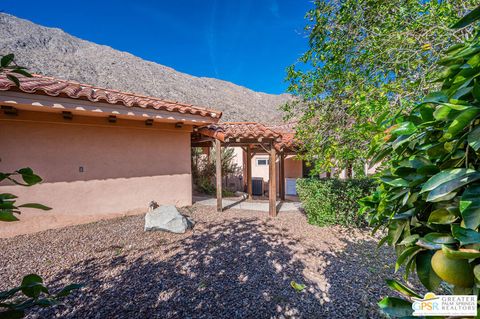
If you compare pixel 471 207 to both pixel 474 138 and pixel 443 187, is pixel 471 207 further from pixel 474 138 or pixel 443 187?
pixel 474 138

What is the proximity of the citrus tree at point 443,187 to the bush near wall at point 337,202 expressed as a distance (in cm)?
550

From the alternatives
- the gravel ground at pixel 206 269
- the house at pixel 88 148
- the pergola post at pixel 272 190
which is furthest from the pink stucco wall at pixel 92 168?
the pergola post at pixel 272 190

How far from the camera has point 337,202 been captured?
6102mm

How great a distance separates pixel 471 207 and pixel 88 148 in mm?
7962

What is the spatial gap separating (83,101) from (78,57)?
38.3 m

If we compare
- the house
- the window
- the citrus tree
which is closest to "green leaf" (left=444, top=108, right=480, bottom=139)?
the citrus tree

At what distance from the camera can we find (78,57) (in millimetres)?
32406

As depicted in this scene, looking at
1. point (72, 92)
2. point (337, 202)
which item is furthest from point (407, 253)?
point (72, 92)

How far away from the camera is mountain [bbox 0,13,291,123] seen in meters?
26.8

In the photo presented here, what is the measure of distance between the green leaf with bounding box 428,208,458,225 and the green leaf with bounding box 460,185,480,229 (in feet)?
0.27

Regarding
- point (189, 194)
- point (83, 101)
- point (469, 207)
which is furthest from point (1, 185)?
point (469, 207)

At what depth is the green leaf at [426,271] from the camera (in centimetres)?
77

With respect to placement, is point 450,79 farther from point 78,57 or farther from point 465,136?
point 78,57

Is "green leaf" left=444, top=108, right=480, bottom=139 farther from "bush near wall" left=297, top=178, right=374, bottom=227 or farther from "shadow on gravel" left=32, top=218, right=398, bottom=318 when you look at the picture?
"bush near wall" left=297, top=178, right=374, bottom=227
